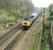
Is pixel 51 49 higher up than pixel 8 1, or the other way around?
pixel 8 1

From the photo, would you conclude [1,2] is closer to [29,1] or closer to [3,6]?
[3,6]

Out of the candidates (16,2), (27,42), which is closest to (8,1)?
(16,2)

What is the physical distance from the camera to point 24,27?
2998 cm

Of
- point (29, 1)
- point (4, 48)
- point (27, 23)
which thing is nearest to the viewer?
point (4, 48)

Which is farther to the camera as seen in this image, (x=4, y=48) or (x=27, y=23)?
(x=27, y=23)

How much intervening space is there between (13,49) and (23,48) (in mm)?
869

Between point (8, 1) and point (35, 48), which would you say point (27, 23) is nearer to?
point (35, 48)

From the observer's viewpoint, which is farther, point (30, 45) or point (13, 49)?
point (30, 45)

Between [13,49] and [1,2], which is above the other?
[1,2]

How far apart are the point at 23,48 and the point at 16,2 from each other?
44.8 m

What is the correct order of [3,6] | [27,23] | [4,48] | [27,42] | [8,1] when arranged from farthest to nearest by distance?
1. [8,1]
2. [3,6]
3. [27,23]
4. [27,42]
5. [4,48]

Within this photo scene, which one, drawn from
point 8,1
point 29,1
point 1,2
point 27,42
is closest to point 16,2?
point 8,1

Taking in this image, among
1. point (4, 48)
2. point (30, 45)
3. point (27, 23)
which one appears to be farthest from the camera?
point (27, 23)

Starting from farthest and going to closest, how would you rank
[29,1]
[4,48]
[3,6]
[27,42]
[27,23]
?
[29,1] < [3,6] < [27,23] < [27,42] < [4,48]
